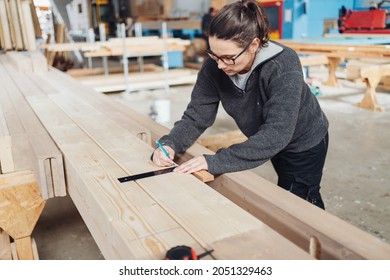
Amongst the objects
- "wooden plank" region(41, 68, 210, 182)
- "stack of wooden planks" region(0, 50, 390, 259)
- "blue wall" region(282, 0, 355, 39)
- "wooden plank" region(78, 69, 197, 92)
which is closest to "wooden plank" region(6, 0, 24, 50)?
"wooden plank" region(78, 69, 197, 92)

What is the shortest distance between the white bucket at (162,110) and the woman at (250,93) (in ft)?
11.3

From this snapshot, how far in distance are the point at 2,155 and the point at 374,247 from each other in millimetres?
1696

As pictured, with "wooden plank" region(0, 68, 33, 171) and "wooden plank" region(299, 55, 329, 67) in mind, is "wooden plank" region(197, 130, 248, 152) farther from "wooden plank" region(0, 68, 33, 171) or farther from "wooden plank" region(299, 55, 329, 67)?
"wooden plank" region(299, 55, 329, 67)

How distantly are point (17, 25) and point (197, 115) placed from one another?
4.85 m

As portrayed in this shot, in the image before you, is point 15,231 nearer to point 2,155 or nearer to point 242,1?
point 2,155

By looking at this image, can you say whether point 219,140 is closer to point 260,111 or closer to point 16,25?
point 260,111

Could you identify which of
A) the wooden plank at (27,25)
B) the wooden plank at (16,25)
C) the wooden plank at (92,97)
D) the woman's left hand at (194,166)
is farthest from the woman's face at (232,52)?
the wooden plank at (16,25)

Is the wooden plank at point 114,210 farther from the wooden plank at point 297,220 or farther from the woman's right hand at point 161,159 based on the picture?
the wooden plank at point 297,220

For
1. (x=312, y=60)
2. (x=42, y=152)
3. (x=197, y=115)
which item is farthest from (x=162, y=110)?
(x=42, y=152)

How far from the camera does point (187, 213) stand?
48.5 inches

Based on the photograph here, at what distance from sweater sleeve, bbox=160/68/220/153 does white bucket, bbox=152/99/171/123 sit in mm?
3322

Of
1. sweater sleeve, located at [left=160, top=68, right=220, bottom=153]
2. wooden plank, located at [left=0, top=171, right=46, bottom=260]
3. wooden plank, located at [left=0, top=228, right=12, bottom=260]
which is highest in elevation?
sweater sleeve, located at [left=160, top=68, right=220, bottom=153]

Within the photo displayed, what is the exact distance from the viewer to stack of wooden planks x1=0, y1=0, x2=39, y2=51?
18.5 feet

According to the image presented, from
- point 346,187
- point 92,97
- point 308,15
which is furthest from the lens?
point 308,15
